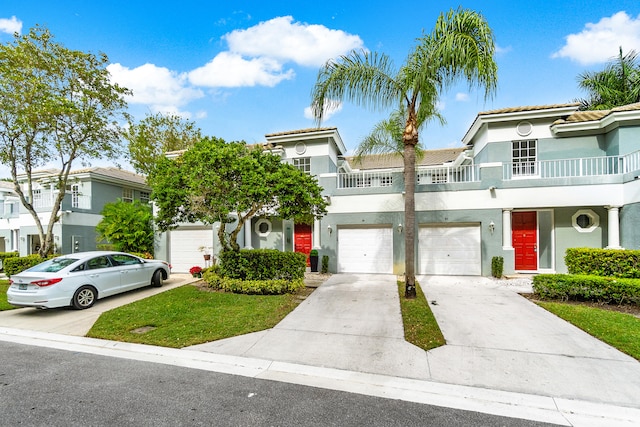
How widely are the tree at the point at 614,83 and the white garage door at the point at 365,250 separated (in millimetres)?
18599

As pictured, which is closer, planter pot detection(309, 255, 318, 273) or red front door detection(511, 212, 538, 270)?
red front door detection(511, 212, 538, 270)

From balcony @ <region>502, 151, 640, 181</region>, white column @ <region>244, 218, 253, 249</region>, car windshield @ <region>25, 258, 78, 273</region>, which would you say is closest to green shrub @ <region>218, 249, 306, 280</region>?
white column @ <region>244, 218, 253, 249</region>

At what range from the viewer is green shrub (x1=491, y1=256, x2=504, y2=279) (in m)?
11.1

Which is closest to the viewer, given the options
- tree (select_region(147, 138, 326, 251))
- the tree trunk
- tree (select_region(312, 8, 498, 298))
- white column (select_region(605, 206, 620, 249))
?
tree (select_region(312, 8, 498, 298))

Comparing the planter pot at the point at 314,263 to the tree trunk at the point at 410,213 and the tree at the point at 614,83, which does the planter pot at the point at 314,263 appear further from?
the tree at the point at 614,83

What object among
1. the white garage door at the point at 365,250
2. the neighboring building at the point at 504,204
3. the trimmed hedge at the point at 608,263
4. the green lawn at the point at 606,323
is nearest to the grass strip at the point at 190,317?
the white garage door at the point at 365,250

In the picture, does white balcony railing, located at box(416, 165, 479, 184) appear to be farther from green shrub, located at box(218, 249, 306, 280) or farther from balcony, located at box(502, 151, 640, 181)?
green shrub, located at box(218, 249, 306, 280)

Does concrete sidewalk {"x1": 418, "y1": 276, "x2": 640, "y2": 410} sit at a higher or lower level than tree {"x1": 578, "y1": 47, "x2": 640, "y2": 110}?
lower

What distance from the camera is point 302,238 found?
14.1m

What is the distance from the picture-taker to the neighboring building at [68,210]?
52.8 ft

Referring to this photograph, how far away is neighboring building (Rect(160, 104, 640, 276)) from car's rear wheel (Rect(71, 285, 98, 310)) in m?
5.70

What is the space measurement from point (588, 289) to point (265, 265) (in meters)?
9.19

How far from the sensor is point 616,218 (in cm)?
1077

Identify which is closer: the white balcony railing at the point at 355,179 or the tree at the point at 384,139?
the tree at the point at 384,139
